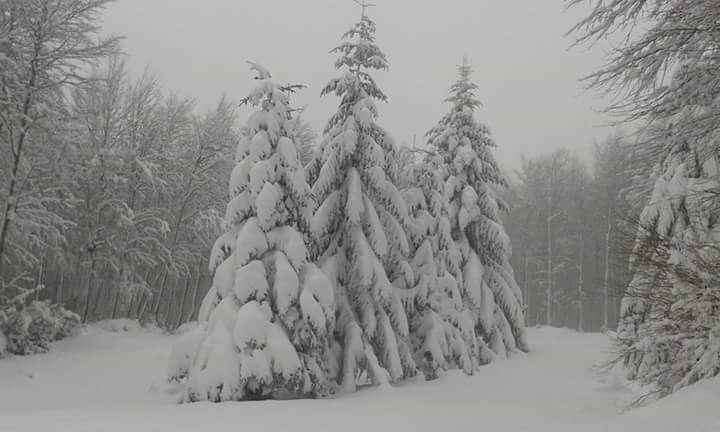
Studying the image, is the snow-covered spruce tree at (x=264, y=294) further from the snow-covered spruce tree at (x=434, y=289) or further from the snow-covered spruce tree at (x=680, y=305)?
the snow-covered spruce tree at (x=680, y=305)

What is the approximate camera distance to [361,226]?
1332cm

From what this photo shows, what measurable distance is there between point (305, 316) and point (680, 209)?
29.8 feet

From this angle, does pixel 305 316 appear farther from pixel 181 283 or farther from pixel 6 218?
pixel 181 283

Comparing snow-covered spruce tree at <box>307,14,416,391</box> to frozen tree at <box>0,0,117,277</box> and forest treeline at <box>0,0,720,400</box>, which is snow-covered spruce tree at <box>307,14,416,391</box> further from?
frozen tree at <box>0,0,117,277</box>

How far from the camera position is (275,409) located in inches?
363

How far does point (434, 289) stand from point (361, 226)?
3432mm

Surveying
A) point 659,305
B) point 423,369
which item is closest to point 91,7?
point 423,369

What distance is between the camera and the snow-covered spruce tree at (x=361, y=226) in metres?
12.8

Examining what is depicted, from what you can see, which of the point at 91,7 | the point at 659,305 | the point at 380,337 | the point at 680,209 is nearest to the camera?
the point at 659,305

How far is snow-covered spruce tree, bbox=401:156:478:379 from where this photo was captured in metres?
14.6

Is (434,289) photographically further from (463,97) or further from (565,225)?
(565,225)

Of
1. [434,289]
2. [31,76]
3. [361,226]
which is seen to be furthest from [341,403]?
[31,76]

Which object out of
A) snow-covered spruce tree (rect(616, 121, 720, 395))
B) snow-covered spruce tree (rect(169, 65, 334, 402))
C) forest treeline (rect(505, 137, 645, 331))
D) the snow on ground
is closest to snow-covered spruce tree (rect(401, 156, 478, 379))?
the snow on ground

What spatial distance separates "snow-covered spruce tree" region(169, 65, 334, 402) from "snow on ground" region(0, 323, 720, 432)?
0.73 meters
